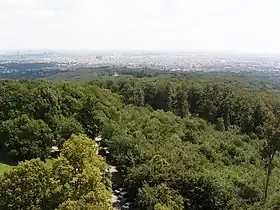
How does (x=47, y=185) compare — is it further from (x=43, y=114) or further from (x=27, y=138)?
(x=43, y=114)

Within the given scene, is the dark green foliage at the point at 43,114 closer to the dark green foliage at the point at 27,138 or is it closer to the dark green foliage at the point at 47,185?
the dark green foliage at the point at 27,138

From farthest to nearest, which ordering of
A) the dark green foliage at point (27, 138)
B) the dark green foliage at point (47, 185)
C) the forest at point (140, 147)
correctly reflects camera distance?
the dark green foliage at point (27, 138) → the forest at point (140, 147) → the dark green foliage at point (47, 185)

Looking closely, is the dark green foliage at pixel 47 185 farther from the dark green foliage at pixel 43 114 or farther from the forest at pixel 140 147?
the dark green foliage at pixel 43 114

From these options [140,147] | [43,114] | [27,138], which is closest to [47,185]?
[140,147]

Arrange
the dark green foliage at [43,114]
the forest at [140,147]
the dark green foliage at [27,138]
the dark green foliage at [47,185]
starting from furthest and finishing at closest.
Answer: the dark green foliage at [43,114] → the dark green foliage at [27,138] → the forest at [140,147] → the dark green foliage at [47,185]

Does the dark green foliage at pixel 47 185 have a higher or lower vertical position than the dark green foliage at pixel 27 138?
higher

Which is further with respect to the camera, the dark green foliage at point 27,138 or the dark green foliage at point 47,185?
the dark green foliage at point 27,138

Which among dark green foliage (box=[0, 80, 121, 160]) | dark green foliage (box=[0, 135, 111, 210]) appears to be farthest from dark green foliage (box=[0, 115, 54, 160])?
dark green foliage (box=[0, 135, 111, 210])

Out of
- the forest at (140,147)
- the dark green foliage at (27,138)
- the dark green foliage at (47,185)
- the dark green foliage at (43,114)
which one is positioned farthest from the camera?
the dark green foliage at (43,114)

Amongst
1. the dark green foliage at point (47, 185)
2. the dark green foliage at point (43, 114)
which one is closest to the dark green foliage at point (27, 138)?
the dark green foliage at point (43, 114)

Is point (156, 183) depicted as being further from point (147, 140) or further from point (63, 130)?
point (63, 130)
